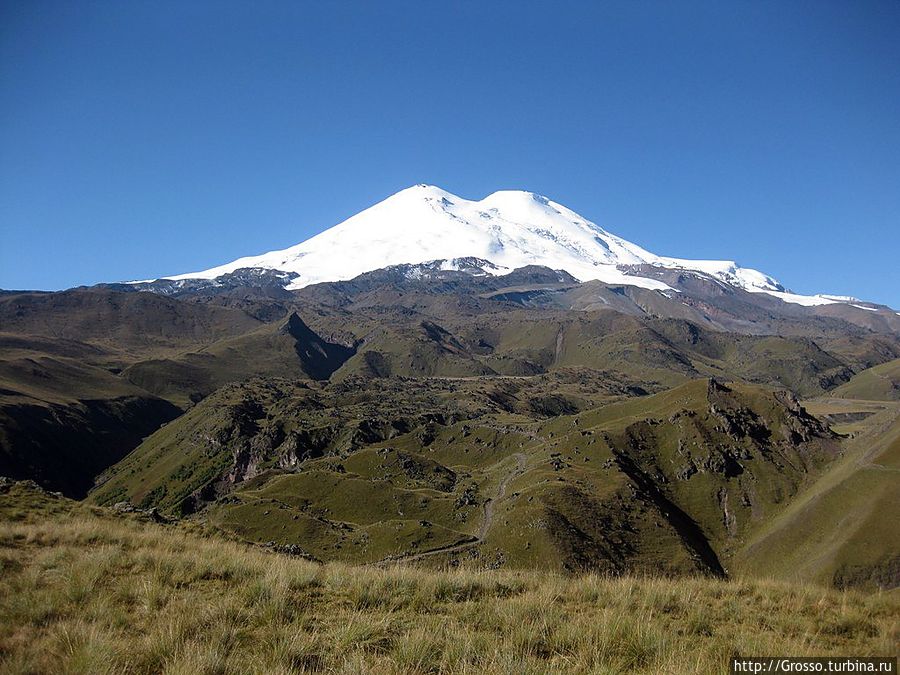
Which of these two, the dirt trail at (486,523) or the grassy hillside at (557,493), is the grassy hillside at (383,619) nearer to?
the dirt trail at (486,523)

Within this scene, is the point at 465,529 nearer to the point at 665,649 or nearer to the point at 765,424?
the point at 765,424

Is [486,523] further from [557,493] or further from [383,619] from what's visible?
[383,619]

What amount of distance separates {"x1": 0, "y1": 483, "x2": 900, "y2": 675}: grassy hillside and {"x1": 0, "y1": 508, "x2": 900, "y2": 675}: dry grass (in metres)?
0.03

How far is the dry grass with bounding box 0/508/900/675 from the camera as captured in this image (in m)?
7.61

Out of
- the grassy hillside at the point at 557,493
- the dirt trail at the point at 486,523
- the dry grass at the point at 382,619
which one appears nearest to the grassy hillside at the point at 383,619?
the dry grass at the point at 382,619

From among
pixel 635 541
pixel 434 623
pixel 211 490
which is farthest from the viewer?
pixel 211 490

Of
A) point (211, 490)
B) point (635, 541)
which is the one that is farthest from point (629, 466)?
point (211, 490)

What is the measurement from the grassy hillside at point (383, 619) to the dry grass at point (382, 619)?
31 mm

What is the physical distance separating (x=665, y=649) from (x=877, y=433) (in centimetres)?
20779

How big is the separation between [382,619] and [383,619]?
6 centimetres

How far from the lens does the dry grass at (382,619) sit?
761cm

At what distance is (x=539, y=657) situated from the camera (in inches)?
325

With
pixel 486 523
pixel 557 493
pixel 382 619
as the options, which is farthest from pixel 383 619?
pixel 557 493

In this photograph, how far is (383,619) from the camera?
9.29 metres
